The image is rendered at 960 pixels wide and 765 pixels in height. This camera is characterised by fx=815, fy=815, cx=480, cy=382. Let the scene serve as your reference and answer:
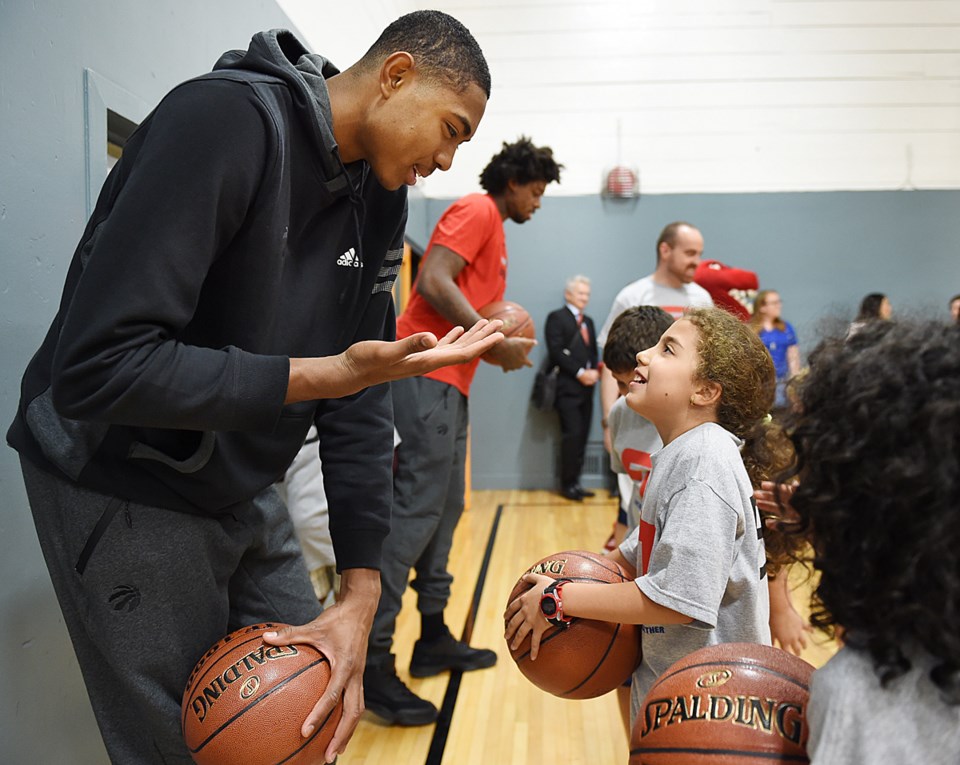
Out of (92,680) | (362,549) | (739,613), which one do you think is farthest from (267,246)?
(739,613)

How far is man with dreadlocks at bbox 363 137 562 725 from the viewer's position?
2789 mm

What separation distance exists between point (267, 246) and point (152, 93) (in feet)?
4.27

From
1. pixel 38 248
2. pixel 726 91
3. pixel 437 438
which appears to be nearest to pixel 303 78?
pixel 38 248

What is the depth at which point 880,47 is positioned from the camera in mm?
7203

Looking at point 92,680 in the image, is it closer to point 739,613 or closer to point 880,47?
point 739,613

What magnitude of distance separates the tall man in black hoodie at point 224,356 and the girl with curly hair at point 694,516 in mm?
480

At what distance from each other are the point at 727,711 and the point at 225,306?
0.94 meters

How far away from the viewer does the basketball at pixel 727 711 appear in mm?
1046

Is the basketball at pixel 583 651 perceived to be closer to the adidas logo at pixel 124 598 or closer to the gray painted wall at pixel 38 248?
the adidas logo at pixel 124 598

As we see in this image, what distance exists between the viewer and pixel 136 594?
128cm

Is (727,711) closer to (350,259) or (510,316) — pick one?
(350,259)

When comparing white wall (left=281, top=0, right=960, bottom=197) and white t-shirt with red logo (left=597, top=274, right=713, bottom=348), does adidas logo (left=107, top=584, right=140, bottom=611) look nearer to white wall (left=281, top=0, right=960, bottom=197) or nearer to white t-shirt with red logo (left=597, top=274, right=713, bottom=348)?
white t-shirt with red logo (left=597, top=274, right=713, bottom=348)

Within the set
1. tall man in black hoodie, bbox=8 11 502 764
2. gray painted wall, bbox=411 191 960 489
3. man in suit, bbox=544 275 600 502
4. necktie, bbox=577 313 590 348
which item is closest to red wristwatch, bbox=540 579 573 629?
tall man in black hoodie, bbox=8 11 502 764

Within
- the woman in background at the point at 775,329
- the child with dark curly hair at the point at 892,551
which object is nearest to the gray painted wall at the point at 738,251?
the woman in background at the point at 775,329
